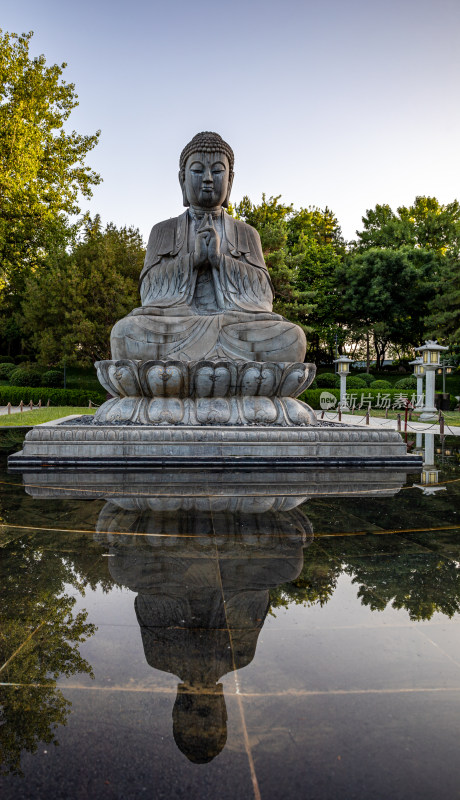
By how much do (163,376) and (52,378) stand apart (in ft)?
60.2

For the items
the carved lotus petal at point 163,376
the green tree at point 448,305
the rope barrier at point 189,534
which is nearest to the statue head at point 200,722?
the rope barrier at point 189,534

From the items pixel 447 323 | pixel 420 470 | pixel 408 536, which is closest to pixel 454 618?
pixel 408 536

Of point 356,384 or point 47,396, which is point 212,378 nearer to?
point 47,396

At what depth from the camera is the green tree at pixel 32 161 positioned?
511 inches

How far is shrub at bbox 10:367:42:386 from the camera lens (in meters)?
20.9

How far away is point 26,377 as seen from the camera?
68.9 feet

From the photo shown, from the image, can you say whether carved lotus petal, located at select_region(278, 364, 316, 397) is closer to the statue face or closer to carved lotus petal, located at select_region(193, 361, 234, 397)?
carved lotus petal, located at select_region(193, 361, 234, 397)

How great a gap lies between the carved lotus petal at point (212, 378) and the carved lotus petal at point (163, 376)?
148 mm

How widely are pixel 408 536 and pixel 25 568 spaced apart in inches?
74.2

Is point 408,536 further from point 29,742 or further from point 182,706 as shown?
point 29,742

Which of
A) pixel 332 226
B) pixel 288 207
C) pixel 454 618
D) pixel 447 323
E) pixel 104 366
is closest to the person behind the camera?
pixel 454 618

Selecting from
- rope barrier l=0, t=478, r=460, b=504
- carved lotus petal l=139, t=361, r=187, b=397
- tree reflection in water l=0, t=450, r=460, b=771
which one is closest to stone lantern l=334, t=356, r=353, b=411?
carved lotus petal l=139, t=361, r=187, b=397

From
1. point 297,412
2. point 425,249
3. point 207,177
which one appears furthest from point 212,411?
point 425,249

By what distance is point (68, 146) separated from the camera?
51.4ft
